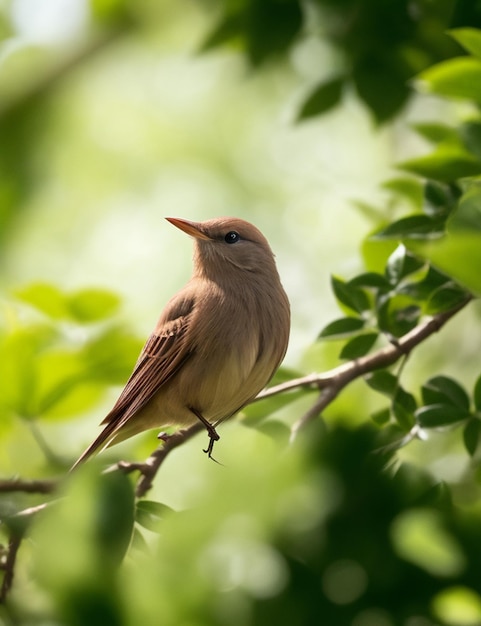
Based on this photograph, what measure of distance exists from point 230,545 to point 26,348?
1804mm

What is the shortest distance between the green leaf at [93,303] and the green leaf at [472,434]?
1.12 metres

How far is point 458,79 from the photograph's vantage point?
87.0 inches

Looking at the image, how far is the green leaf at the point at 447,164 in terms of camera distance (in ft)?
8.13

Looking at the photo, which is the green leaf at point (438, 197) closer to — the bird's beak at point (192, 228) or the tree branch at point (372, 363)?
the tree branch at point (372, 363)

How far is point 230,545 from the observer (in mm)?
836

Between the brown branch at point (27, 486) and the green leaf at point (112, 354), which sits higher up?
the brown branch at point (27, 486)

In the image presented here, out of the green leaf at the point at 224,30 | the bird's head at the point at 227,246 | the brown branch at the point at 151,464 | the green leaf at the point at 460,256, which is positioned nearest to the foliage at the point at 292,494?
the green leaf at the point at 460,256

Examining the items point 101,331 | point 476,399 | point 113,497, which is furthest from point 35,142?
point 113,497

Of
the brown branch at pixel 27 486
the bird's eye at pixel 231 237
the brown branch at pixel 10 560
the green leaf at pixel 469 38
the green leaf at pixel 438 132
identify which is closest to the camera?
the brown branch at pixel 10 560

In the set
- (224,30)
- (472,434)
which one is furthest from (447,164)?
(224,30)

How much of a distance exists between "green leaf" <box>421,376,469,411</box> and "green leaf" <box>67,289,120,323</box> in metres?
0.98

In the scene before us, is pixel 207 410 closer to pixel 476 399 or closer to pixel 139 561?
pixel 476 399

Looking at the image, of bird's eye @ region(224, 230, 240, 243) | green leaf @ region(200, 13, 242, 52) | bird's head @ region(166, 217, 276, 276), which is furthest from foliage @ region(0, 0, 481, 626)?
green leaf @ region(200, 13, 242, 52)

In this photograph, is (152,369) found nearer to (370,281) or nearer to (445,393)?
(370,281)
